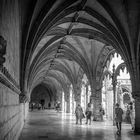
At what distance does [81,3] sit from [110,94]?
41.5 feet

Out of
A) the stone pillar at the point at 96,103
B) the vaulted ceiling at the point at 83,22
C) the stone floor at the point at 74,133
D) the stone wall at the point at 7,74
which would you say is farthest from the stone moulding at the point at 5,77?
the stone pillar at the point at 96,103

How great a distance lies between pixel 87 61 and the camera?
63.0 feet

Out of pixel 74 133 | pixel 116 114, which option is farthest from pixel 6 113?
pixel 116 114

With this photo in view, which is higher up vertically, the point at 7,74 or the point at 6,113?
the point at 7,74

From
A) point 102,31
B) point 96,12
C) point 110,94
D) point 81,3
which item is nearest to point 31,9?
point 81,3

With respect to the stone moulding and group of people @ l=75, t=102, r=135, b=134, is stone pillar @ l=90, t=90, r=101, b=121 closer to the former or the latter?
group of people @ l=75, t=102, r=135, b=134

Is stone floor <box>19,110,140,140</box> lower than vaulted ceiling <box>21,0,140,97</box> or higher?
lower

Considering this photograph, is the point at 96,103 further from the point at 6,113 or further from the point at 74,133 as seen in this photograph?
the point at 6,113

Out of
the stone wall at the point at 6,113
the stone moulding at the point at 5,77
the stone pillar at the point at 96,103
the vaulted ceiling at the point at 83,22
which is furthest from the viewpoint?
the stone pillar at the point at 96,103

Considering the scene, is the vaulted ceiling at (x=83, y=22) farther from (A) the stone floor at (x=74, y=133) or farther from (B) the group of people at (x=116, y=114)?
(B) the group of people at (x=116, y=114)

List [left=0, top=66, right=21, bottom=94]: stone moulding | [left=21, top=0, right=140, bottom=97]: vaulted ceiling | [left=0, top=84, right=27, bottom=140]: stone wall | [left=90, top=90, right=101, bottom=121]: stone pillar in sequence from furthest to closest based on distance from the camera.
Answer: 1. [left=90, top=90, right=101, bottom=121]: stone pillar
2. [left=21, top=0, right=140, bottom=97]: vaulted ceiling
3. [left=0, top=84, right=27, bottom=140]: stone wall
4. [left=0, top=66, right=21, bottom=94]: stone moulding

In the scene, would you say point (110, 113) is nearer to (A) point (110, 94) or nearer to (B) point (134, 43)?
(A) point (110, 94)

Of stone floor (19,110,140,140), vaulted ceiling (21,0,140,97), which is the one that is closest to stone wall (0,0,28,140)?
vaulted ceiling (21,0,140,97)

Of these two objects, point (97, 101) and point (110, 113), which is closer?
point (97, 101)
